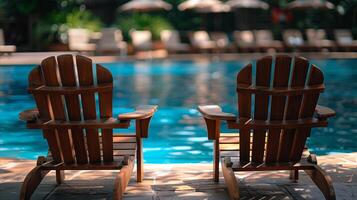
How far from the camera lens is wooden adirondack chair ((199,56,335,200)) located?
9.94 feet

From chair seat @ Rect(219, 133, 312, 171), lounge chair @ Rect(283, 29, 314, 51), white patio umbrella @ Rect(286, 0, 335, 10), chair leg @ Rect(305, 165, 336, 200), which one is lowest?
lounge chair @ Rect(283, 29, 314, 51)

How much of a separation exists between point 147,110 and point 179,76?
9.76 m

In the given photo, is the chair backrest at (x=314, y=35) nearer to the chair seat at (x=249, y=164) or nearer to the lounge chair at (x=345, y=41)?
the lounge chair at (x=345, y=41)

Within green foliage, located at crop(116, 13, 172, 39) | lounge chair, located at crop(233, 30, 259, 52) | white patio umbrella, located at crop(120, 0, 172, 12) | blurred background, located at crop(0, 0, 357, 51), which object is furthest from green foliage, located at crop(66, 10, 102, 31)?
lounge chair, located at crop(233, 30, 259, 52)

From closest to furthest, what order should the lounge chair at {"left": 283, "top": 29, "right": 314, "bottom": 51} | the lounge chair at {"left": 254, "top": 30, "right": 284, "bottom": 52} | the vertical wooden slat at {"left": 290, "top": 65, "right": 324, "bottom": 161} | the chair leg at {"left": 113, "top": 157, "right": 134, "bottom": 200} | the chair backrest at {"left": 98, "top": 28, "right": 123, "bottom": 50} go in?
the chair leg at {"left": 113, "top": 157, "right": 134, "bottom": 200} < the vertical wooden slat at {"left": 290, "top": 65, "right": 324, "bottom": 161} < the chair backrest at {"left": 98, "top": 28, "right": 123, "bottom": 50} < the lounge chair at {"left": 254, "top": 30, "right": 284, "bottom": 52} < the lounge chair at {"left": 283, "top": 29, "right": 314, "bottom": 51}

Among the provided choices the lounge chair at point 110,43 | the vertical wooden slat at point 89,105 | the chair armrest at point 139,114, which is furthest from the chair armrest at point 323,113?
the lounge chair at point 110,43

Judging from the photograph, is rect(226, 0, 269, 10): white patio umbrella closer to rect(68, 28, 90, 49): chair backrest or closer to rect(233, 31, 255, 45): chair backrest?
rect(233, 31, 255, 45): chair backrest

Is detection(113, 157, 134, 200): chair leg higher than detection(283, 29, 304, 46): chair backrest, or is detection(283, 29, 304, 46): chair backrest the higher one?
detection(113, 157, 134, 200): chair leg

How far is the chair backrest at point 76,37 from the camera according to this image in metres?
17.6

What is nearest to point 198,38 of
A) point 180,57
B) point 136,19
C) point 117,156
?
point 180,57

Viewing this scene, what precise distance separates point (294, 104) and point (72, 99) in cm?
133

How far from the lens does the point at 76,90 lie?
9.80ft

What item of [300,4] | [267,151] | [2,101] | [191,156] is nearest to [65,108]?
[267,151]

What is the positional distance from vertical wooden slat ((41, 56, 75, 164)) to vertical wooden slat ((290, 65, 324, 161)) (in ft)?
4.63
